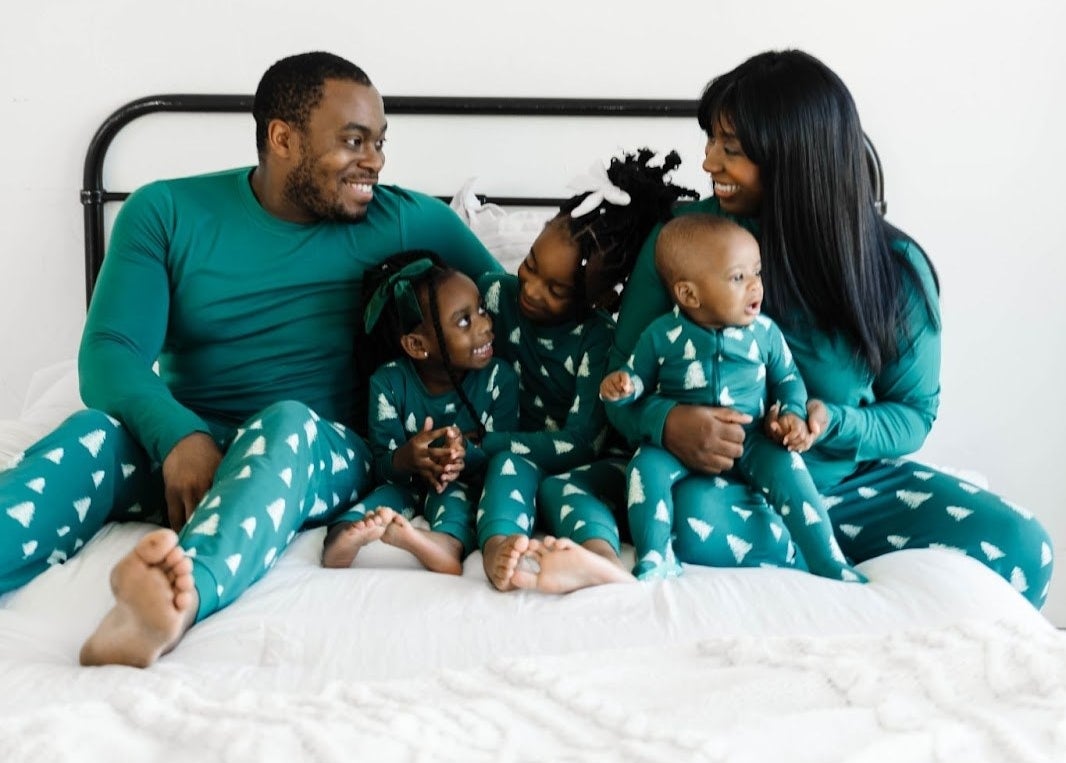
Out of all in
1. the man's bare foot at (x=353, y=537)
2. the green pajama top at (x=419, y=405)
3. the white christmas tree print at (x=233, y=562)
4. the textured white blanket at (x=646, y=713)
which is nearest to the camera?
the textured white blanket at (x=646, y=713)

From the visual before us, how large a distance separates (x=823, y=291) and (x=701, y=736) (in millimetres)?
980

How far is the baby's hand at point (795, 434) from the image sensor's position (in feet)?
5.24

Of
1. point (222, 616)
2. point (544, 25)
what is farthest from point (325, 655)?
point (544, 25)

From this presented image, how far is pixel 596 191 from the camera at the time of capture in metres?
1.84

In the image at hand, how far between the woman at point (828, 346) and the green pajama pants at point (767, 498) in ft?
0.09

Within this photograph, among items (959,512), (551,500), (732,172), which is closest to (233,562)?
(551,500)

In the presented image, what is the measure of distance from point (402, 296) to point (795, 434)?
65 cm

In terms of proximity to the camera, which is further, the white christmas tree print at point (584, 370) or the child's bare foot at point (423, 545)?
the white christmas tree print at point (584, 370)

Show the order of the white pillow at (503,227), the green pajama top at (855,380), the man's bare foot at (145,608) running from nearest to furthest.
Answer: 1. the man's bare foot at (145,608)
2. the green pajama top at (855,380)
3. the white pillow at (503,227)

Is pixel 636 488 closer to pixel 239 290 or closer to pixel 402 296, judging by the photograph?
pixel 402 296

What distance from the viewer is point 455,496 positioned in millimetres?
1739

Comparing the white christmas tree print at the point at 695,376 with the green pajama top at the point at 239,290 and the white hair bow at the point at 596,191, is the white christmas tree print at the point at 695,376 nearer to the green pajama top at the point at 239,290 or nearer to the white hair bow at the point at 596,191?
the white hair bow at the point at 596,191

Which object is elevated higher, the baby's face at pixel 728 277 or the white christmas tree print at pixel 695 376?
the baby's face at pixel 728 277

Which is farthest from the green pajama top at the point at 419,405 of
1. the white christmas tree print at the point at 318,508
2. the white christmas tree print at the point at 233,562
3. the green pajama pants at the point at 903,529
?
the white christmas tree print at the point at 233,562
